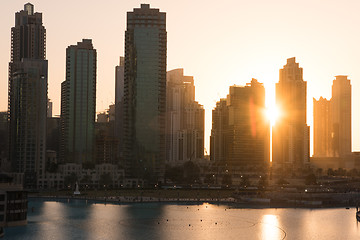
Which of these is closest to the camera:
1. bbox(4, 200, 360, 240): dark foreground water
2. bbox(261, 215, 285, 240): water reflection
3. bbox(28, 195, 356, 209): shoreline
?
bbox(261, 215, 285, 240): water reflection

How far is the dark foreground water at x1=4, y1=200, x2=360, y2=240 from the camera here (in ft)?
374

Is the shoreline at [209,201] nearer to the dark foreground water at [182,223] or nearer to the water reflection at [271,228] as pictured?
the dark foreground water at [182,223]

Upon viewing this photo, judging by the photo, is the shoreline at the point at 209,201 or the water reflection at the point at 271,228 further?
the shoreline at the point at 209,201

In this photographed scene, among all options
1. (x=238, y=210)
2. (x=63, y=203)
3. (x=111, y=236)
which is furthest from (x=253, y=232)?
(x=63, y=203)

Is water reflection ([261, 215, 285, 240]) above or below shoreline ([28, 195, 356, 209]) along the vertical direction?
above

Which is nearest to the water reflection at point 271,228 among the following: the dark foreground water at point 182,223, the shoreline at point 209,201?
the dark foreground water at point 182,223

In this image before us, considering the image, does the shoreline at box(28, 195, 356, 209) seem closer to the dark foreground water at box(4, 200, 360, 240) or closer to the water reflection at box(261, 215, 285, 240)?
the dark foreground water at box(4, 200, 360, 240)

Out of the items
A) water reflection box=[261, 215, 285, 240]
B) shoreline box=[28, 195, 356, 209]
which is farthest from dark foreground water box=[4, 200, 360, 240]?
shoreline box=[28, 195, 356, 209]

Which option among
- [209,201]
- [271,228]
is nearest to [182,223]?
[271,228]

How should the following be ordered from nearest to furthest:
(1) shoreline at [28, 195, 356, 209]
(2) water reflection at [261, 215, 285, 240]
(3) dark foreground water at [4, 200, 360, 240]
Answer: (2) water reflection at [261, 215, 285, 240], (3) dark foreground water at [4, 200, 360, 240], (1) shoreline at [28, 195, 356, 209]

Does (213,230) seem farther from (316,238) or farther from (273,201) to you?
(273,201)

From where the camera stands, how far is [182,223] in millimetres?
131250

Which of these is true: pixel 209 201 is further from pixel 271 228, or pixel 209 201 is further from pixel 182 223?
pixel 271 228

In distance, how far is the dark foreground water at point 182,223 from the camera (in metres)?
114
